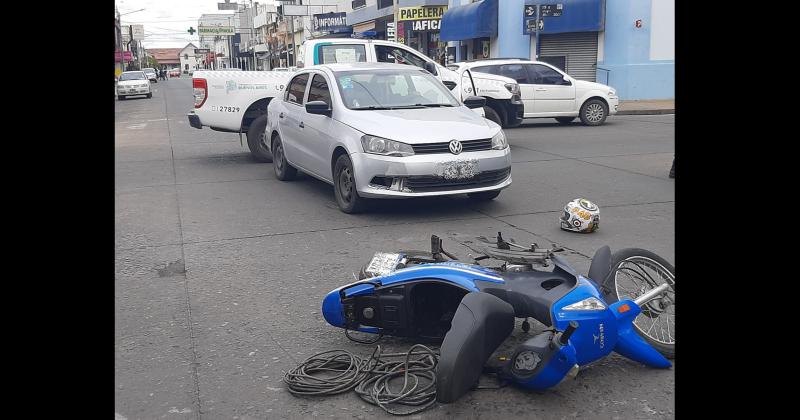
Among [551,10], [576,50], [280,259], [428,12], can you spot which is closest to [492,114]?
[280,259]

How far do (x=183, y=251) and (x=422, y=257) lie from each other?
9.76 ft

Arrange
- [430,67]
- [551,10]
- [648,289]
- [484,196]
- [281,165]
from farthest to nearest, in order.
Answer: [551,10]
[430,67]
[281,165]
[484,196]
[648,289]

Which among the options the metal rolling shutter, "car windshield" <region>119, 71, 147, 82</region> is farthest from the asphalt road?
"car windshield" <region>119, 71, 147, 82</region>

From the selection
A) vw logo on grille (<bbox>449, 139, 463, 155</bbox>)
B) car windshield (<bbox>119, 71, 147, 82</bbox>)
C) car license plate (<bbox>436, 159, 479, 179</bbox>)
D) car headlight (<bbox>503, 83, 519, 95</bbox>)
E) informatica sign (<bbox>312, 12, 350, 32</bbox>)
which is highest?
informatica sign (<bbox>312, 12, 350, 32</bbox>)

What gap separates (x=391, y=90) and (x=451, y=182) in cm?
178

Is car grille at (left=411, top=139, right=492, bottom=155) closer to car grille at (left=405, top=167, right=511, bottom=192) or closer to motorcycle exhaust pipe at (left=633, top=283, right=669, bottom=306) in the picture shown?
car grille at (left=405, top=167, right=511, bottom=192)

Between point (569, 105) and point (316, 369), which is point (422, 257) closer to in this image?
point (316, 369)

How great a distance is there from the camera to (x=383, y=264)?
479 cm

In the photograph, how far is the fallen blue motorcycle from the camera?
3.63 meters

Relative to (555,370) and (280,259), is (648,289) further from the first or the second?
(280,259)

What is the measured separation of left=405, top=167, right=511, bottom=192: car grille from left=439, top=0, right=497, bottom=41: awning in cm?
2353

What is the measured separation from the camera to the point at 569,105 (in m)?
18.7
